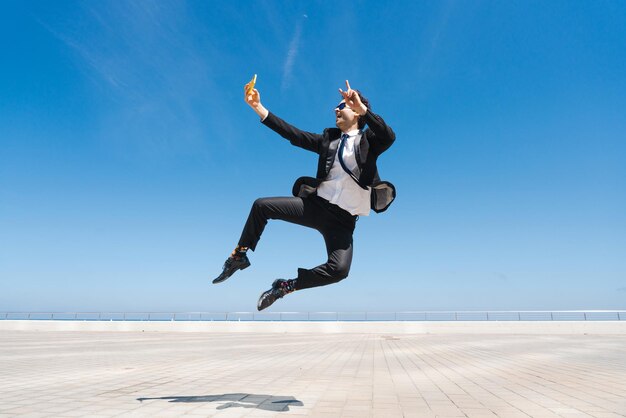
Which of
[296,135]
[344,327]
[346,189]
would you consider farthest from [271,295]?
[344,327]

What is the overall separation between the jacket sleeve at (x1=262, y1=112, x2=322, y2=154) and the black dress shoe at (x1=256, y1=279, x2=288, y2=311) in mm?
1481

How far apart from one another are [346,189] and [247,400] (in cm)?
330

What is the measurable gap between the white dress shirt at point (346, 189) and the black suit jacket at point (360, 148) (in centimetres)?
6

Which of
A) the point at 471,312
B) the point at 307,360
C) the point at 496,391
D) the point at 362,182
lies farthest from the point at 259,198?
the point at 471,312

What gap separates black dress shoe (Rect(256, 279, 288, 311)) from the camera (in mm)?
4129

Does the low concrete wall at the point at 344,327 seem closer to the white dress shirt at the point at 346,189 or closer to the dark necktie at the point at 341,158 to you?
the white dress shirt at the point at 346,189

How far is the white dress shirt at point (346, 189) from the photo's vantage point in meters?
4.17

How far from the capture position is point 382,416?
4703 millimetres

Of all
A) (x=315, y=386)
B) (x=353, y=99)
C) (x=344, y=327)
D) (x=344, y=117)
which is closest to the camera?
(x=353, y=99)

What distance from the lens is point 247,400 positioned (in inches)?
220

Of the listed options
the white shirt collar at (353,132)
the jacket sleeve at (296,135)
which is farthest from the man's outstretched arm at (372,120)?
the jacket sleeve at (296,135)

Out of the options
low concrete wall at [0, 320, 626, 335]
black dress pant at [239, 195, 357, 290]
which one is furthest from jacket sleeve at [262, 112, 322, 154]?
low concrete wall at [0, 320, 626, 335]

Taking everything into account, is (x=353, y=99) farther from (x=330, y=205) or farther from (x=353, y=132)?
(x=330, y=205)

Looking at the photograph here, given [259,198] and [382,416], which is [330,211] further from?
[382,416]
